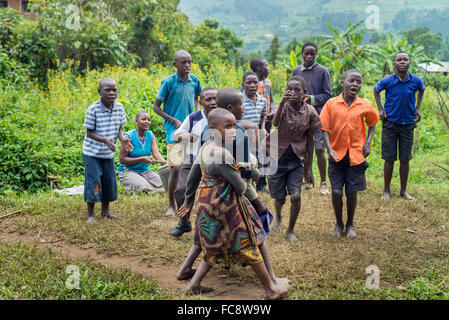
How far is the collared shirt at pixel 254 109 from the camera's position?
19.5 feet

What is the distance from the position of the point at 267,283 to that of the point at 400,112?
4101mm

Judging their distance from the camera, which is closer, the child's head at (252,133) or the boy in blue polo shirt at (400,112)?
the child's head at (252,133)

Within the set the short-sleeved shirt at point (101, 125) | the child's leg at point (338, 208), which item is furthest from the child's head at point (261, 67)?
the child's leg at point (338, 208)

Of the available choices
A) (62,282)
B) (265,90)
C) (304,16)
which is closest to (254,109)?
(265,90)

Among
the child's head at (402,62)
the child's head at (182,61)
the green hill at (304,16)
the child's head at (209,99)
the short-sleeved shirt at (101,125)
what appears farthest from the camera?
the green hill at (304,16)

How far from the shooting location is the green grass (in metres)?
3.54

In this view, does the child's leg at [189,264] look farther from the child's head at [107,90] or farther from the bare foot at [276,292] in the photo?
the child's head at [107,90]

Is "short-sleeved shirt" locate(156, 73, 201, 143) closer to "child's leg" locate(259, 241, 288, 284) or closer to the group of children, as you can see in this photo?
the group of children

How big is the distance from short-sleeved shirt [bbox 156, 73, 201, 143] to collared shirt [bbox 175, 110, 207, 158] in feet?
3.05

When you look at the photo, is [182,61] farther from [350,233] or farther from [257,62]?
[350,233]

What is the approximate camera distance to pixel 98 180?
5.42 m

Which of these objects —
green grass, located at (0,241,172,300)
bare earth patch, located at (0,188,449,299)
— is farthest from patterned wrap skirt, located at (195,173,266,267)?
green grass, located at (0,241,172,300)

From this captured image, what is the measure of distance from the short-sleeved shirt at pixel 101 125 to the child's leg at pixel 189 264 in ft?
6.83
